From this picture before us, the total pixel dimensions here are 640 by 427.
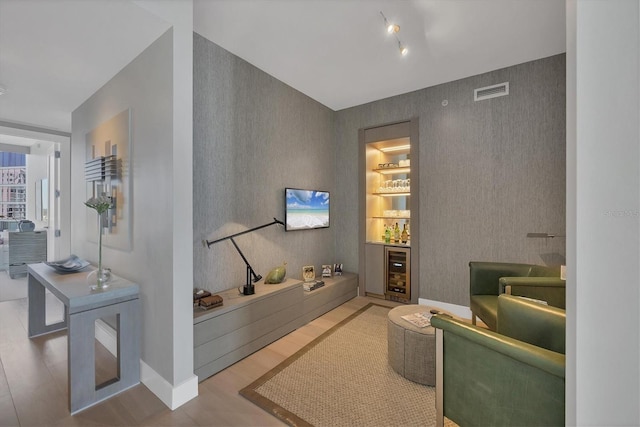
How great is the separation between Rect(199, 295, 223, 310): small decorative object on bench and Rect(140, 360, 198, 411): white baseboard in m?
0.48

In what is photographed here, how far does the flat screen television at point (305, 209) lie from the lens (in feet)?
10.8

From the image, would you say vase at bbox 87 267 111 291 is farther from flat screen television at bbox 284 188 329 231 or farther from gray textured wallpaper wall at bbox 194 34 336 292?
flat screen television at bbox 284 188 329 231

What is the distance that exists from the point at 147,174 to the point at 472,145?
10.9 ft

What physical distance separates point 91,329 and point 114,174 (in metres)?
1.26

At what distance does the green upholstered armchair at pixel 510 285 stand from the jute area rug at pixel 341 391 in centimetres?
91

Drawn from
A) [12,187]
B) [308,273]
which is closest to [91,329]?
[308,273]

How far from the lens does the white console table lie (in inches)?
66.6

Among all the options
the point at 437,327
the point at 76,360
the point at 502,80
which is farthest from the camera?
the point at 502,80

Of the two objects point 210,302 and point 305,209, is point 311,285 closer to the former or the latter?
point 305,209

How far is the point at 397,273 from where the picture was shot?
3736 mm

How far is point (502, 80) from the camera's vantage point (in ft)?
9.84
